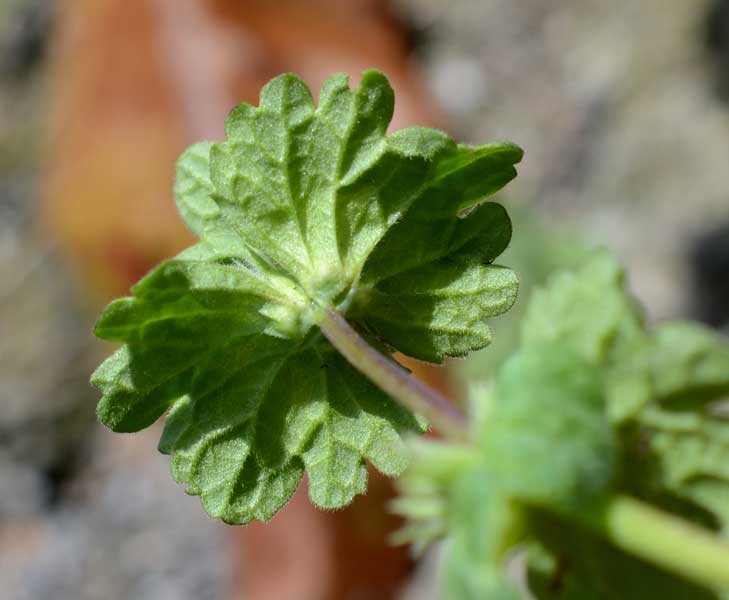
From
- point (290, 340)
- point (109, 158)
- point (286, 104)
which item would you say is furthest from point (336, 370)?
point (109, 158)

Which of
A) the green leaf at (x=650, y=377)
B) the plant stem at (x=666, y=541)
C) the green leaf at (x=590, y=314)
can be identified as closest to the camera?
the plant stem at (x=666, y=541)

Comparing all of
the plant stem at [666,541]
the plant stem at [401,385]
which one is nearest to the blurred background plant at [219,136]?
the plant stem at [401,385]

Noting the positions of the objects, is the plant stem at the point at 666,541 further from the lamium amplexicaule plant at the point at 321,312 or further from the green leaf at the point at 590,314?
the green leaf at the point at 590,314

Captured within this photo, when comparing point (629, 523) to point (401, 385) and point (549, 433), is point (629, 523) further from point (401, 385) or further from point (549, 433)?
point (401, 385)

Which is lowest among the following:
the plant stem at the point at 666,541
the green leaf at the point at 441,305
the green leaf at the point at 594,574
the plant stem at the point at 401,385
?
the green leaf at the point at 594,574

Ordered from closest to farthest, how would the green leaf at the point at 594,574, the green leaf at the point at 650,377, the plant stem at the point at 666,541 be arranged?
the plant stem at the point at 666,541 → the green leaf at the point at 594,574 → the green leaf at the point at 650,377

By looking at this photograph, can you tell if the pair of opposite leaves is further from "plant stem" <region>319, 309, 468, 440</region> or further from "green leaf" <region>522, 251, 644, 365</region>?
"green leaf" <region>522, 251, 644, 365</region>
